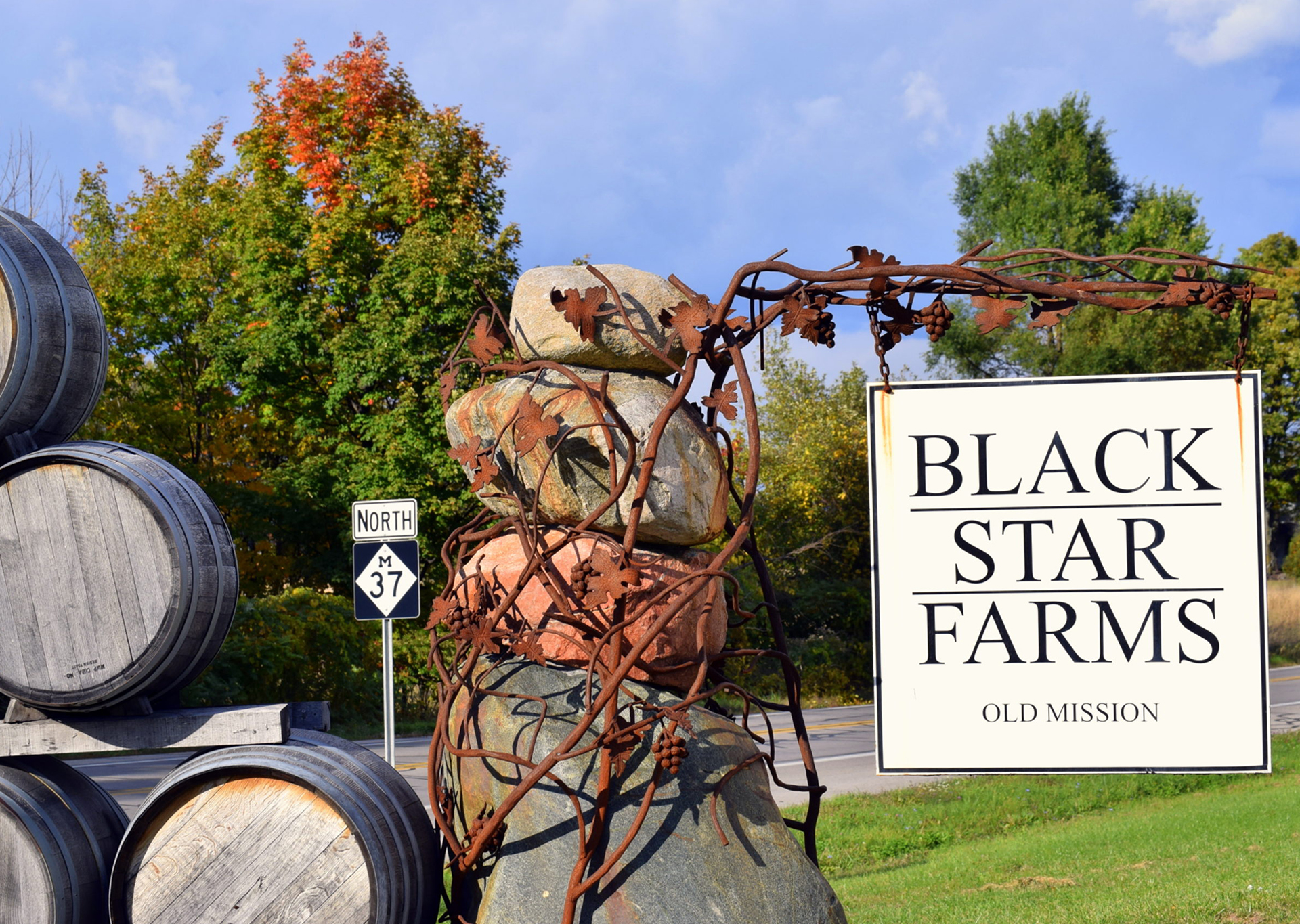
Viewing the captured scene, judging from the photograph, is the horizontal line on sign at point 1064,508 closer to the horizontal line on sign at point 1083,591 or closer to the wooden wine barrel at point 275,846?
the horizontal line on sign at point 1083,591

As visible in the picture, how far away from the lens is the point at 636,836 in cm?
298

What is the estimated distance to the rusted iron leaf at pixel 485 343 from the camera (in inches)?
132

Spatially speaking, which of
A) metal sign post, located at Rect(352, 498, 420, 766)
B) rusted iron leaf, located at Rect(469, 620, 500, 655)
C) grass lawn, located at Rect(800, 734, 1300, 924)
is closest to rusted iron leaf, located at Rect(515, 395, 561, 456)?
rusted iron leaf, located at Rect(469, 620, 500, 655)

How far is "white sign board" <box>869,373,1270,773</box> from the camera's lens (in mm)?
3242

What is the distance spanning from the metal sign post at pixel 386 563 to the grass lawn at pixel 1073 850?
3.49 m

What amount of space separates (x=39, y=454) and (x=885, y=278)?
2.30m

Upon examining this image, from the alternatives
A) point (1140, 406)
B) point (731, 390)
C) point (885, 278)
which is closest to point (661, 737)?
point (731, 390)

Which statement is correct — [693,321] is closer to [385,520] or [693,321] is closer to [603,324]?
[603,324]

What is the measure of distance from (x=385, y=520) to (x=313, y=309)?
10311 mm

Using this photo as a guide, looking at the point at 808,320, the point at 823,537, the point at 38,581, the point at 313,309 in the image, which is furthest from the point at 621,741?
the point at 823,537

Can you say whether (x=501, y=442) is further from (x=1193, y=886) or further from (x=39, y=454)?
(x=1193, y=886)

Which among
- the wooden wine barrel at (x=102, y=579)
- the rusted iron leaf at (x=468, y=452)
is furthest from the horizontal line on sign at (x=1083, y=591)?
the wooden wine barrel at (x=102, y=579)

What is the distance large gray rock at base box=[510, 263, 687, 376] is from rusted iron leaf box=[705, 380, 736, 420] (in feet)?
0.81

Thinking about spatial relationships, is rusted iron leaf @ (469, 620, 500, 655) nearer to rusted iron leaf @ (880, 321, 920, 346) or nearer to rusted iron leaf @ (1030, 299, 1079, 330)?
rusted iron leaf @ (880, 321, 920, 346)
